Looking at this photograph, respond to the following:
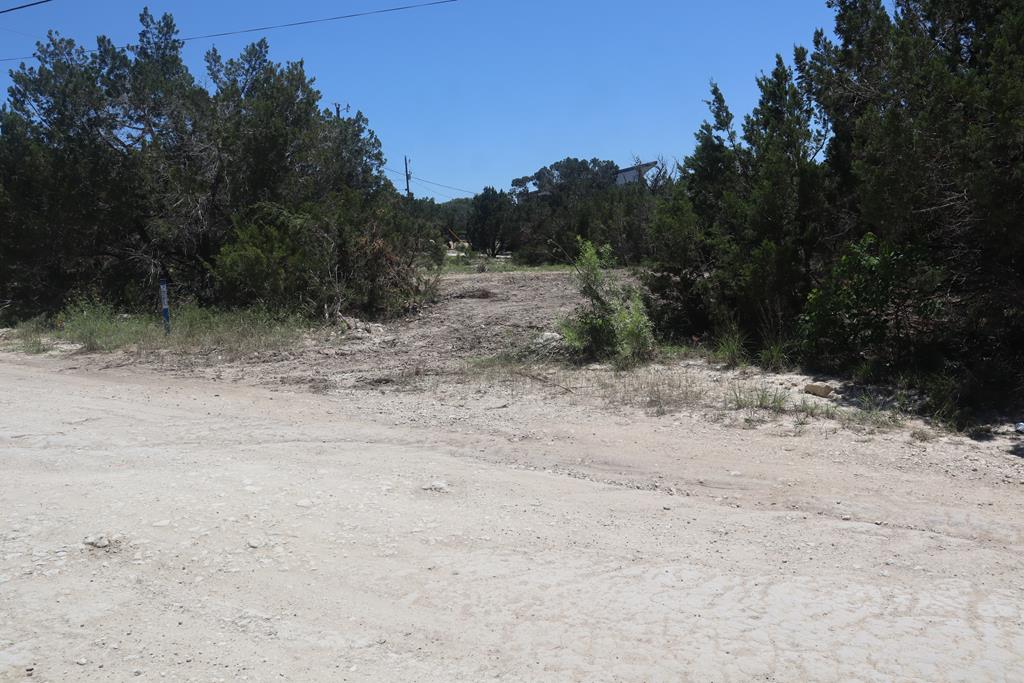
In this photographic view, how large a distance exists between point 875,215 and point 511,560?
6.41 metres

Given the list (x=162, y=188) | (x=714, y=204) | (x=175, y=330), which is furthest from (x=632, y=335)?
(x=162, y=188)

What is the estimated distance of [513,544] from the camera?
5.01 meters

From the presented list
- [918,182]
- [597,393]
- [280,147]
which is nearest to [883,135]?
[918,182]

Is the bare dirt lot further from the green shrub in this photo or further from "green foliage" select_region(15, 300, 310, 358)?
"green foliage" select_region(15, 300, 310, 358)

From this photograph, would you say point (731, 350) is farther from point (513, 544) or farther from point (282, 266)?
point (282, 266)

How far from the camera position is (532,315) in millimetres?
16188

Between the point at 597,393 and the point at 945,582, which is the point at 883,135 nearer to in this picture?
the point at 597,393

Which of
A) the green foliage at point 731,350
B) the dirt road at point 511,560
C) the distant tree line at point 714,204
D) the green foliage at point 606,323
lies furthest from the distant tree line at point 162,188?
the dirt road at point 511,560

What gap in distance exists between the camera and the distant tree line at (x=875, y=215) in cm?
800

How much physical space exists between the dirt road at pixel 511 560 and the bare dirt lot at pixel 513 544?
2 cm

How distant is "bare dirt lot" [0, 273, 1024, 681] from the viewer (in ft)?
12.4

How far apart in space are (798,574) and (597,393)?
4.99 meters

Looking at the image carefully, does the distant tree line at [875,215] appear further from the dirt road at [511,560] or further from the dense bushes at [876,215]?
the dirt road at [511,560]

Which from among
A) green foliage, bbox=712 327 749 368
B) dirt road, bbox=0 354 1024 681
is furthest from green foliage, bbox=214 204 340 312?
dirt road, bbox=0 354 1024 681
